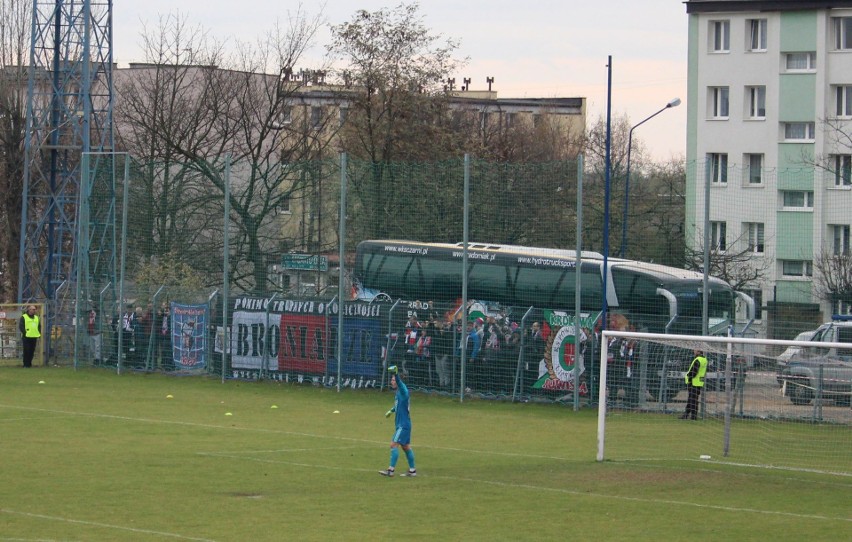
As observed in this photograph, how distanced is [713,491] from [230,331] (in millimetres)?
18379

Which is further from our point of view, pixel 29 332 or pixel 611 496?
pixel 29 332

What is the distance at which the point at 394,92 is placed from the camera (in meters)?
48.2

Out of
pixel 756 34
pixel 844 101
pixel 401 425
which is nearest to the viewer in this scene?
pixel 401 425

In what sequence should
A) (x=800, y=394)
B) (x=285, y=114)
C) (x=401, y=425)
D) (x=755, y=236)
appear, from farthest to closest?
(x=285, y=114), (x=755, y=236), (x=800, y=394), (x=401, y=425)

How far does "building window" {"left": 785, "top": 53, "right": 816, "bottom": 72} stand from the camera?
6031 centimetres

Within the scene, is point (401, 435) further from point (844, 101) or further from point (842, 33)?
point (842, 33)

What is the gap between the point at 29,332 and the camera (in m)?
34.6

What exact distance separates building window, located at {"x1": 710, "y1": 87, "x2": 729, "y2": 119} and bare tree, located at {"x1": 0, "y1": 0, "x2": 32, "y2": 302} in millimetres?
33218

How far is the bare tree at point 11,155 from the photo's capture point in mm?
49594

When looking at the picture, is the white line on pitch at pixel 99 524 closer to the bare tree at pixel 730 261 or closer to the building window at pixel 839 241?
the bare tree at pixel 730 261

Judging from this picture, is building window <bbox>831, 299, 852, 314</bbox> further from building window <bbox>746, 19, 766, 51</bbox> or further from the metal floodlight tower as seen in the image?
building window <bbox>746, 19, 766, 51</bbox>

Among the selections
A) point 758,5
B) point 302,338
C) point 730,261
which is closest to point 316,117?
point 758,5

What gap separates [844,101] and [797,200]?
3507 cm

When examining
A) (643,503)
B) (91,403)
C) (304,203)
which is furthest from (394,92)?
(643,503)
